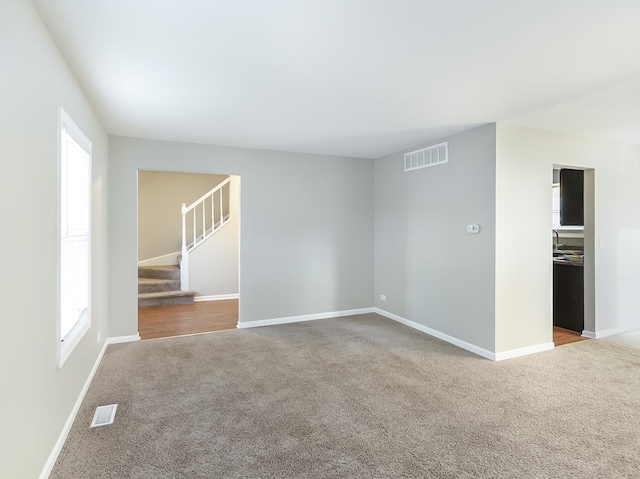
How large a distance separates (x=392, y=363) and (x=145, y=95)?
334cm

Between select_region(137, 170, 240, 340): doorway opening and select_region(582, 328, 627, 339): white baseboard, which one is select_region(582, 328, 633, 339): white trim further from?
select_region(137, 170, 240, 340): doorway opening

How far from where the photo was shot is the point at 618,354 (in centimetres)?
394

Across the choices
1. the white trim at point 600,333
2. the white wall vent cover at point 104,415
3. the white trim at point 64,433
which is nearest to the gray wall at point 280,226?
the white trim at point 64,433

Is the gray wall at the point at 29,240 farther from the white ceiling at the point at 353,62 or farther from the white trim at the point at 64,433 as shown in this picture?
the white ceiling at the point at 353,62

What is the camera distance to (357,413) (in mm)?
2658

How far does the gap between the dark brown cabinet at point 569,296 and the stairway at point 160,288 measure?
5.90 meters

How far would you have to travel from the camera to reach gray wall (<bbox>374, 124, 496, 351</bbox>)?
3854 millimetres

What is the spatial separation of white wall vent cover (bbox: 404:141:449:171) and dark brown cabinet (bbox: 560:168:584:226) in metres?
1.93

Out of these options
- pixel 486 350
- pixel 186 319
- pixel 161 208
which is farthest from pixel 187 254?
pixel 486 350

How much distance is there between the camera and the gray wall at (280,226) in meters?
4.38

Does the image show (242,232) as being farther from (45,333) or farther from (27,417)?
(27,417)

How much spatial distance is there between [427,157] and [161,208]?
19.0 feet

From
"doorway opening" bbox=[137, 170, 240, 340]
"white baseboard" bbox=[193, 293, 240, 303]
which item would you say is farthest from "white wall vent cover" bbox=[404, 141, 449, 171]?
"white baseboard" bbox=[193, 293, 240, 303]

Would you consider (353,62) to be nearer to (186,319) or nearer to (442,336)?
(442,336)
